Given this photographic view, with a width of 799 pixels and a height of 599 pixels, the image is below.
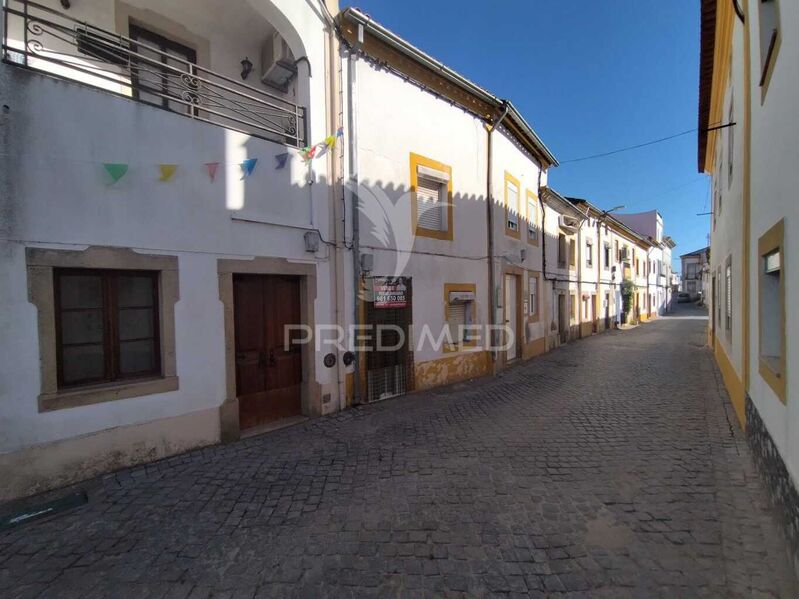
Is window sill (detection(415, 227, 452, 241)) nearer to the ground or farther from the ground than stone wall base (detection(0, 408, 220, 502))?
farther from the ground

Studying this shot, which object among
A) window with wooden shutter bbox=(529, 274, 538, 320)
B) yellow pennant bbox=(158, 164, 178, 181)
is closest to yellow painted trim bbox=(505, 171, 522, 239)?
window with wooden shutter bbox=(529, 274, 538, 320)

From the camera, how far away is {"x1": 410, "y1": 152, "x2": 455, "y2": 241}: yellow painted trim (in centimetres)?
795

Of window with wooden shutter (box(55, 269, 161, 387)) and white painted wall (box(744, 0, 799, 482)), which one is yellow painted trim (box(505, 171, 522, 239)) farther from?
window with wooden shutter (box(55, 269, 161, 387))

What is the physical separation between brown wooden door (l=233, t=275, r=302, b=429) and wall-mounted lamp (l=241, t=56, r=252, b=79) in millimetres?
3735

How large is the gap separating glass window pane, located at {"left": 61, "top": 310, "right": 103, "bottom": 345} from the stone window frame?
0.71ft

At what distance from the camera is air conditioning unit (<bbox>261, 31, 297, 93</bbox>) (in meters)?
6.35

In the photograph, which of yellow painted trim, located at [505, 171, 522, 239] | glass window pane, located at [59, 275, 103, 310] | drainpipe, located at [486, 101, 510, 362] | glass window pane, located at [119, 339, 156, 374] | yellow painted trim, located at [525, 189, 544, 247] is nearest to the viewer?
glass window pane, located at [59, 275, 103, 310]

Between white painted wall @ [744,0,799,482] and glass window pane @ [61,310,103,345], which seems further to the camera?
glass window pane @ [61,310,103,345]

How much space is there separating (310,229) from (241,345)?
209 cm

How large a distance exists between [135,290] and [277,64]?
4436mm

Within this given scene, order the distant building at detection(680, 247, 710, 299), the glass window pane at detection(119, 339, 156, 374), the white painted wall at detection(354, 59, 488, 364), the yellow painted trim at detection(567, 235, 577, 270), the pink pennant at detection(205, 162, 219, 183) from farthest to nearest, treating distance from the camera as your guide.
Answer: the distant building at detection(680, 247, 710, 299) < the yellow painted trim at detection(567, 235, 577, 270) < the white painted wall at detection(354, 59, 488, 364) < the pink pennant at detection(205, 162, 219, 183) < the glass window pane at detection(119, 339, 156, 374)

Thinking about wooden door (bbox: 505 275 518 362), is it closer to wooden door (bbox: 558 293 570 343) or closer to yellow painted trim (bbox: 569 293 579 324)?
wooden door (bbox: 558 293 570 343)

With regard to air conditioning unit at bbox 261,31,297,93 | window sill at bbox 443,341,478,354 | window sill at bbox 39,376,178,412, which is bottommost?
window sill at bbox 443,341,478,354

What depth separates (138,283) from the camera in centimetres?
468
